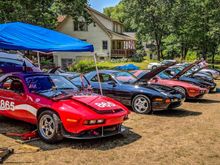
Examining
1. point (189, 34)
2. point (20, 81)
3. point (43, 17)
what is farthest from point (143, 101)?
point (189, 34)

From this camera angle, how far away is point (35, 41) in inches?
335

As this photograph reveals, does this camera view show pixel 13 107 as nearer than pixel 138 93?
Yes

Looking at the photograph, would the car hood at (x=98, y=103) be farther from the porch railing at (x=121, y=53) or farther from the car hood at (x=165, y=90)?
the porch railing at (x=121, y=53)

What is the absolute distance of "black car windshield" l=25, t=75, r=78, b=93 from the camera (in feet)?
26.8

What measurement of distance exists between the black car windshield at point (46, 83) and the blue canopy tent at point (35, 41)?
2.29 feet

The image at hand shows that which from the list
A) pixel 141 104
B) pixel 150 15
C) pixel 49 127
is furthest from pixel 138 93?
pixel 150 15

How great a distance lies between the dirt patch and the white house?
3692 centimetres

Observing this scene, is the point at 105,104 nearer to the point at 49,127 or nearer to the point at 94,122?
the point at 94,122

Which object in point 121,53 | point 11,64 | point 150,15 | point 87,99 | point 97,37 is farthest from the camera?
point 121,53

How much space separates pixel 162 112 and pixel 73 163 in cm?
591

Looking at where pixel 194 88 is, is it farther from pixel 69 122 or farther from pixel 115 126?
pixel 69 122

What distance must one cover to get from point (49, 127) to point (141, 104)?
4.36 meters

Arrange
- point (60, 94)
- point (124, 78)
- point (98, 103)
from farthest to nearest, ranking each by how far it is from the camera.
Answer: point (124, 78) < point (60, 94) < point (98, 103)

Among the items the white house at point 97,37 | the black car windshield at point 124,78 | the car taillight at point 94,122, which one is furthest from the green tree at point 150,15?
the car taillight at point 94,122
